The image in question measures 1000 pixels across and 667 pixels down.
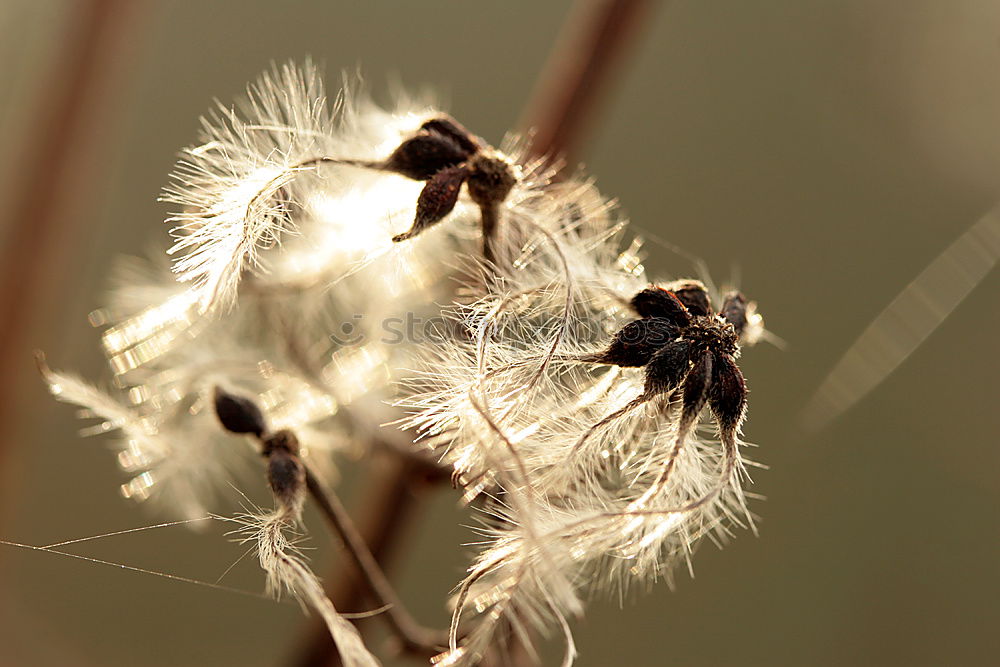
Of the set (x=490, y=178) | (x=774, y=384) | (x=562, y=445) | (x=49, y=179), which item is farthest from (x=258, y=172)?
(x=774, y=384)

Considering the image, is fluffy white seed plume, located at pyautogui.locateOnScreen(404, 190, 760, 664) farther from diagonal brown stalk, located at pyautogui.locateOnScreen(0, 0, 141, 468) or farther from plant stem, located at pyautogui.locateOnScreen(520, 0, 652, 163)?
diagonal brown stalk, located at pyautogui.locateOnScreen(0, 0, 141, 468)

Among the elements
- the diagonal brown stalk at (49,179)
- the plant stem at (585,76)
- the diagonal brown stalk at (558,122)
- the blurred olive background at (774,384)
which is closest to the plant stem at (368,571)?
→ the diagonal brown stalk at (558,122)

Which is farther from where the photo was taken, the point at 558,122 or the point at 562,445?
the point at 558,122

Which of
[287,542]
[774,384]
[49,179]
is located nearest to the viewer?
[287,542]

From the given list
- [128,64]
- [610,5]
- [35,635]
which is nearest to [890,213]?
[610,5]

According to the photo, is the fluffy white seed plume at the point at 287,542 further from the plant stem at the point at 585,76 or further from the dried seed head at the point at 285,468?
the plant stem at the point at 585,76

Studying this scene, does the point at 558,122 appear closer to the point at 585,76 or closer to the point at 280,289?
the point at 585,76
